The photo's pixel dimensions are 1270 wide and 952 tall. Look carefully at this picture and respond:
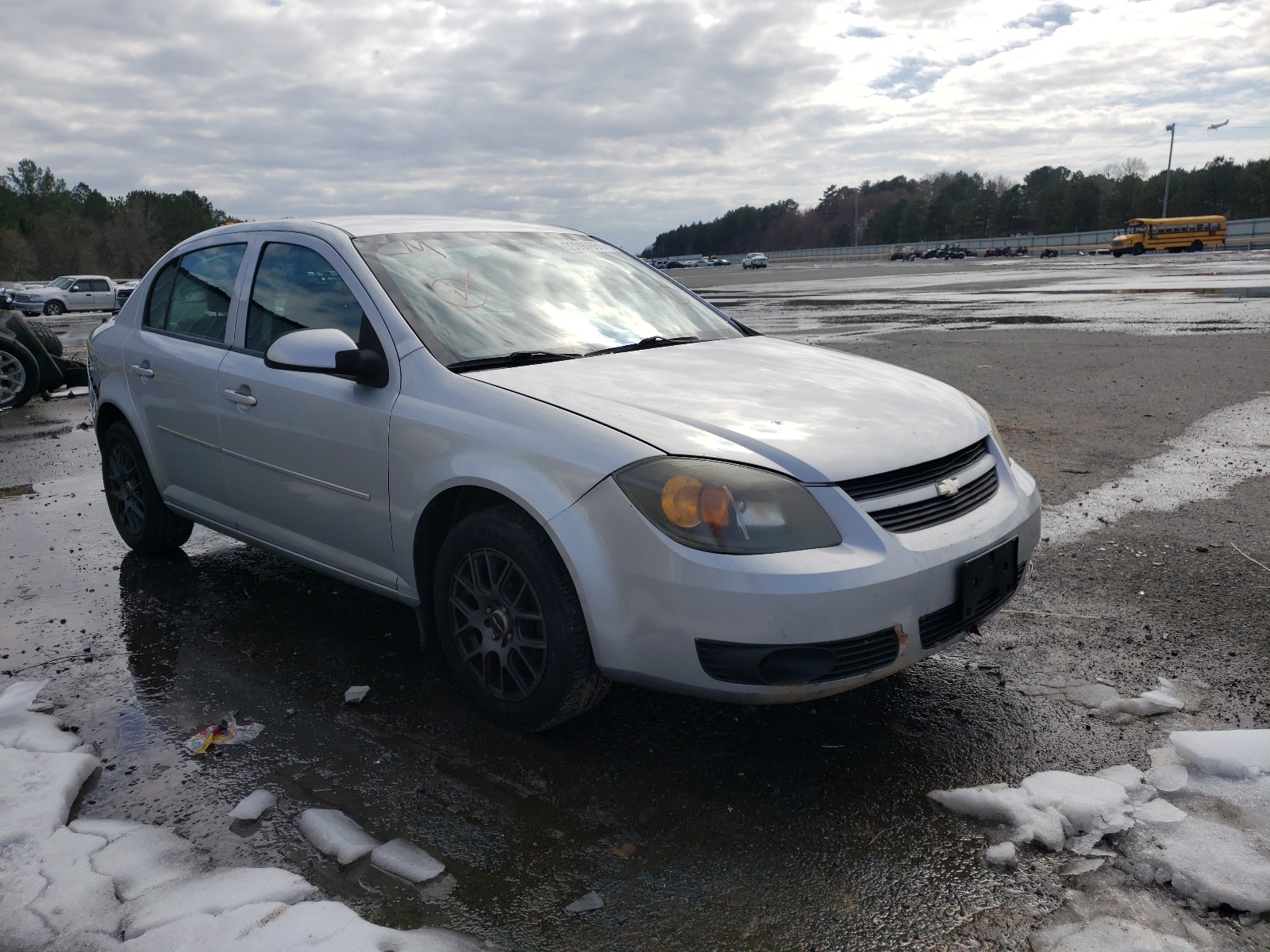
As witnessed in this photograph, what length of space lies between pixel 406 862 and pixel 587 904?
0.50 m

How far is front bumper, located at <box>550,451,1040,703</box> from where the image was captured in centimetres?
262

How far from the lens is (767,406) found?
3152 mm

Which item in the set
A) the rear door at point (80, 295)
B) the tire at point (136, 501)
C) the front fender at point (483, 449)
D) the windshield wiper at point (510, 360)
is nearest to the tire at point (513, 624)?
the front fender at point (483, 449)

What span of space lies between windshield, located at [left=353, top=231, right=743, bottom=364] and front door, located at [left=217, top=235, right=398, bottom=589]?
0.60 ft

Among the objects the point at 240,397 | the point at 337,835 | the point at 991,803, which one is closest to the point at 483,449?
the point at 337,835

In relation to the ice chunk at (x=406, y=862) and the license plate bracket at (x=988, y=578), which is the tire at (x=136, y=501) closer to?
the ice chunk at (x=406, y=862)

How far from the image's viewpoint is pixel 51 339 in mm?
12961

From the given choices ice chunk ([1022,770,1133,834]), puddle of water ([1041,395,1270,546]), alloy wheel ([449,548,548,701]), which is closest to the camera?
ice chunk ([1022,770,1133,834])

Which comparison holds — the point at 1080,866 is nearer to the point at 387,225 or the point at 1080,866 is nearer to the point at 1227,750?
the point at 1227,750

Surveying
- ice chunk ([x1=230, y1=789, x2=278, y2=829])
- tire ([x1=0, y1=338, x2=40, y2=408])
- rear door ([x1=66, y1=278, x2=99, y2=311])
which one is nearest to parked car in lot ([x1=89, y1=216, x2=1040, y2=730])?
ice chunk ([x1=230, y1=789, x2=278, y2=829])

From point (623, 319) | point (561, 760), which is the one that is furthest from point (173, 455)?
point (561, 760)

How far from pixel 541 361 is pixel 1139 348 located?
10.7m

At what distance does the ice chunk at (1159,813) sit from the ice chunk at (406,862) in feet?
5.78

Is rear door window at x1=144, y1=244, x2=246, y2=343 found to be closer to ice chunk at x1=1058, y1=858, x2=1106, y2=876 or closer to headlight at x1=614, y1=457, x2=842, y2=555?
headlight at x1=614, y1=457, x2=842, y2=555
